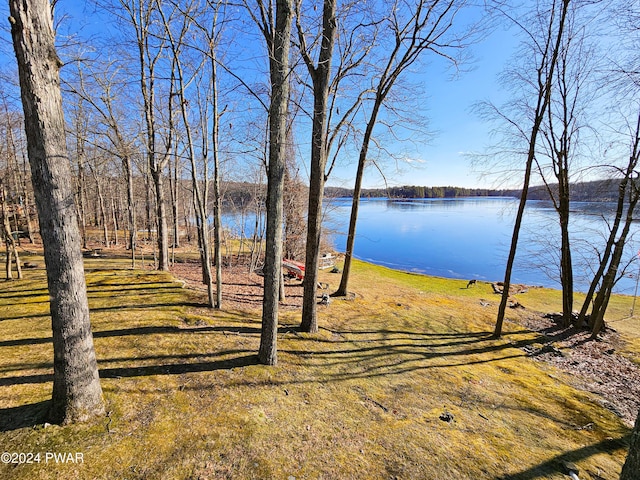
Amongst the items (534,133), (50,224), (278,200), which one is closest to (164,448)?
(50,224)

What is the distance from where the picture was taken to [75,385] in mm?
2709

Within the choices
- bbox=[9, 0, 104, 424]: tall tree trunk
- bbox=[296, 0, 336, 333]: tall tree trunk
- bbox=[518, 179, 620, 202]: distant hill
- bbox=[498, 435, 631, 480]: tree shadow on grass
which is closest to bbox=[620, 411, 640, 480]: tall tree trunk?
bbox=[498, 435, 631, 480]: tree shadow on grass

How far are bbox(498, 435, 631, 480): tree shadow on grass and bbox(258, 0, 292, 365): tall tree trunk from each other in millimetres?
3404

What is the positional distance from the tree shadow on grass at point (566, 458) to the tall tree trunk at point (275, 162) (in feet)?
11.2

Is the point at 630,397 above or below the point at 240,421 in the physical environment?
below

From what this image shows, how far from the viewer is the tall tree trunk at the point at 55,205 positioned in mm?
2256

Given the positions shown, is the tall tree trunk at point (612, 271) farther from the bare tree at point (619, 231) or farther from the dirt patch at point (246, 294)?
the dirt patch at point (246, 294)

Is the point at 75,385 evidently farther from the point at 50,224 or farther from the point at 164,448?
the point at 50,224

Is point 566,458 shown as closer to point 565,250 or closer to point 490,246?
point 565,250

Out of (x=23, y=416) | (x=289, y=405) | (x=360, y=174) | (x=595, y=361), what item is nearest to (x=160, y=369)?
(x=23, y=416)

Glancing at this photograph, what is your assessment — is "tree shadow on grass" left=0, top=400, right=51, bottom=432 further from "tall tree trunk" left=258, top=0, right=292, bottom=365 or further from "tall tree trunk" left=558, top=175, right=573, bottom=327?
"tall tree trunk" left=558, top=175, right=573, bottom=327

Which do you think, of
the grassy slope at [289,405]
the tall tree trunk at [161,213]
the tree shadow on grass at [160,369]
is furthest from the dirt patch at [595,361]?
the tall tree trunk at [161,213]

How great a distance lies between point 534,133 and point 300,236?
43.3ft

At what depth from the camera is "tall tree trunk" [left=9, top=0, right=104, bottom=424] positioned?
2256 millimetres
